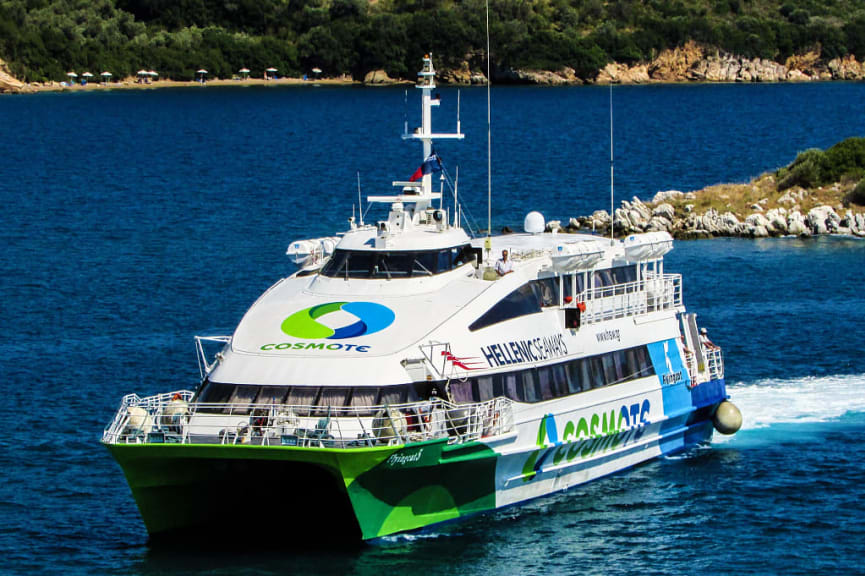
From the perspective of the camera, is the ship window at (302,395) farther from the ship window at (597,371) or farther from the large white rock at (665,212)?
the large white rock at (665,212)

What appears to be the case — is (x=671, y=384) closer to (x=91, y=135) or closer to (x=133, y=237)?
(x=133, y=237)

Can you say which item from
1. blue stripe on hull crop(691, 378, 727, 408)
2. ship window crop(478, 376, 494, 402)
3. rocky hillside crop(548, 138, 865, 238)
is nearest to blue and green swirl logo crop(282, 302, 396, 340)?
ship window crop(478, 376, 494, 402)

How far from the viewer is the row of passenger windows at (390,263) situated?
33938 mm

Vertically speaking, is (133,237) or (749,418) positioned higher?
(133,237)

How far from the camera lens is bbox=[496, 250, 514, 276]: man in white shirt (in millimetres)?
34375

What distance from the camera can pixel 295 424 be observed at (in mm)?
29578

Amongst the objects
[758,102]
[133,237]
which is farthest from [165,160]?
[758,102]

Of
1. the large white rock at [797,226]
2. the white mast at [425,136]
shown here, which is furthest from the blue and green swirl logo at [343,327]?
the large white rock at [797,226]

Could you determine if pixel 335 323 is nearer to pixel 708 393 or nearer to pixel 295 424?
pixel 295 424

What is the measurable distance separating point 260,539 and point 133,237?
1742 inches

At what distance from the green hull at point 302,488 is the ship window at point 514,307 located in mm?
3212

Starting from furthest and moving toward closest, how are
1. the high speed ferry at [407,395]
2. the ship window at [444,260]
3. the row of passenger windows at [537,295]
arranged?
the ship window at [444,260]
the row of passenger windows at [537,295]
the high speed ferry at [407,395]

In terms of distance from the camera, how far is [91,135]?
14062 cm

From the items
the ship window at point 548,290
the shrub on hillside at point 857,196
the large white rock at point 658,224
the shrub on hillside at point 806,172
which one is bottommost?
the ship window at point 548,290
